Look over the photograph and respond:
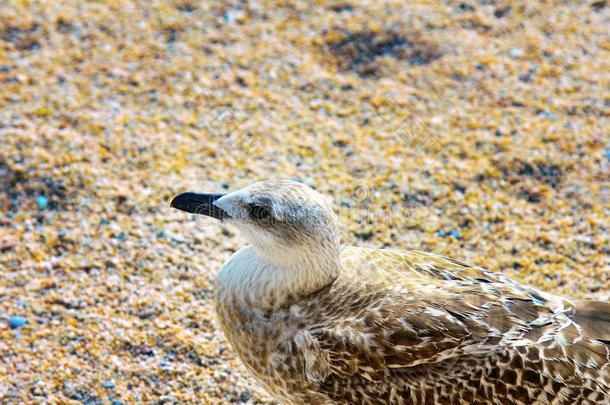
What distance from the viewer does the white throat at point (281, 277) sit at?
3.49m

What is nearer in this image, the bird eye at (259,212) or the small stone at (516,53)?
the bird eye at (259,212)

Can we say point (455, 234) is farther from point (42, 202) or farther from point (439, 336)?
point (42, 202)

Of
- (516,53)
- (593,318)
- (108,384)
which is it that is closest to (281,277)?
(108,384)

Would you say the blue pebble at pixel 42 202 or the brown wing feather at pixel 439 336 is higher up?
the brown wing feather at pixel 439 336

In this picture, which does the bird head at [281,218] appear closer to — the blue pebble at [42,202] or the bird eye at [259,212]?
the bird eye at [259,212]

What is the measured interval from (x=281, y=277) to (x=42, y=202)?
2.02 metres

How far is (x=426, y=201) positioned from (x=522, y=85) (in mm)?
1479


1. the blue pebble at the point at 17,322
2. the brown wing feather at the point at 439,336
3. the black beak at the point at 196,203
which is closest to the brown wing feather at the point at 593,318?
the brown wing feather at the point at 439,336

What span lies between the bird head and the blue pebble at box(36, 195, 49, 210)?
65.2 inches

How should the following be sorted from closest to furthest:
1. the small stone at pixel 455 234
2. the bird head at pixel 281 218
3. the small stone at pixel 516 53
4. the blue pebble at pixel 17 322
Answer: the bird head at pixel 281 218, the blue pebble at pixel 17 322, the small stone at pixel 455 234, the small stone at pixel 516 53

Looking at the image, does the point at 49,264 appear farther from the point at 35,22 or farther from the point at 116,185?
the point at 35,22

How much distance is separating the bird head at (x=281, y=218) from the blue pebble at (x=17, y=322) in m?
1.37

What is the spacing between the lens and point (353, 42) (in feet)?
20.1

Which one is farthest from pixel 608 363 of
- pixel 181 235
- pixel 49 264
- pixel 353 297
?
pixel 49 264
